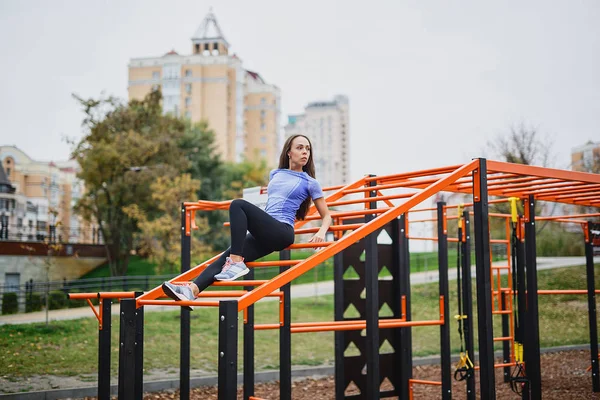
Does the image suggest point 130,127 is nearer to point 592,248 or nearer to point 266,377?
point 266,377

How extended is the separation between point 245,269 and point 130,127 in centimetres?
2267

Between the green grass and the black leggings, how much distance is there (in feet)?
20.6

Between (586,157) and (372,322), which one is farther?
(586,157)

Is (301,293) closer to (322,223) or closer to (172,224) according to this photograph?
(172,224)

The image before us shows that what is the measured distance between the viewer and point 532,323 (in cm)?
608

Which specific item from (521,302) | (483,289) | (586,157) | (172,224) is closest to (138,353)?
(483,289)

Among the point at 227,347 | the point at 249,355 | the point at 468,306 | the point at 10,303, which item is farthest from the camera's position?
the point at 10,303

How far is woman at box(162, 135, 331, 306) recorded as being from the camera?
437 centimetres

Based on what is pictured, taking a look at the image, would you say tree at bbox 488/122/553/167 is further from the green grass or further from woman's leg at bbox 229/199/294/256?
woman's leg at bbox 229/199/294/256

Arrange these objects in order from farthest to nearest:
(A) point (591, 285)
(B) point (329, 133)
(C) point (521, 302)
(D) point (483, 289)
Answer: (B) point (329, 133), (A) point (591, 285), (C) point (521, 302), (D) point (483, 289)

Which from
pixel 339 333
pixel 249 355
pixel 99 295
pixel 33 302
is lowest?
pixel 33 302

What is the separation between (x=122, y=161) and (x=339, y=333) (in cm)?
1911

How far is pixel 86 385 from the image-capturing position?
869cm

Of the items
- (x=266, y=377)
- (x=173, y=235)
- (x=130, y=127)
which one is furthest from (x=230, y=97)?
(x=266, y=377)
